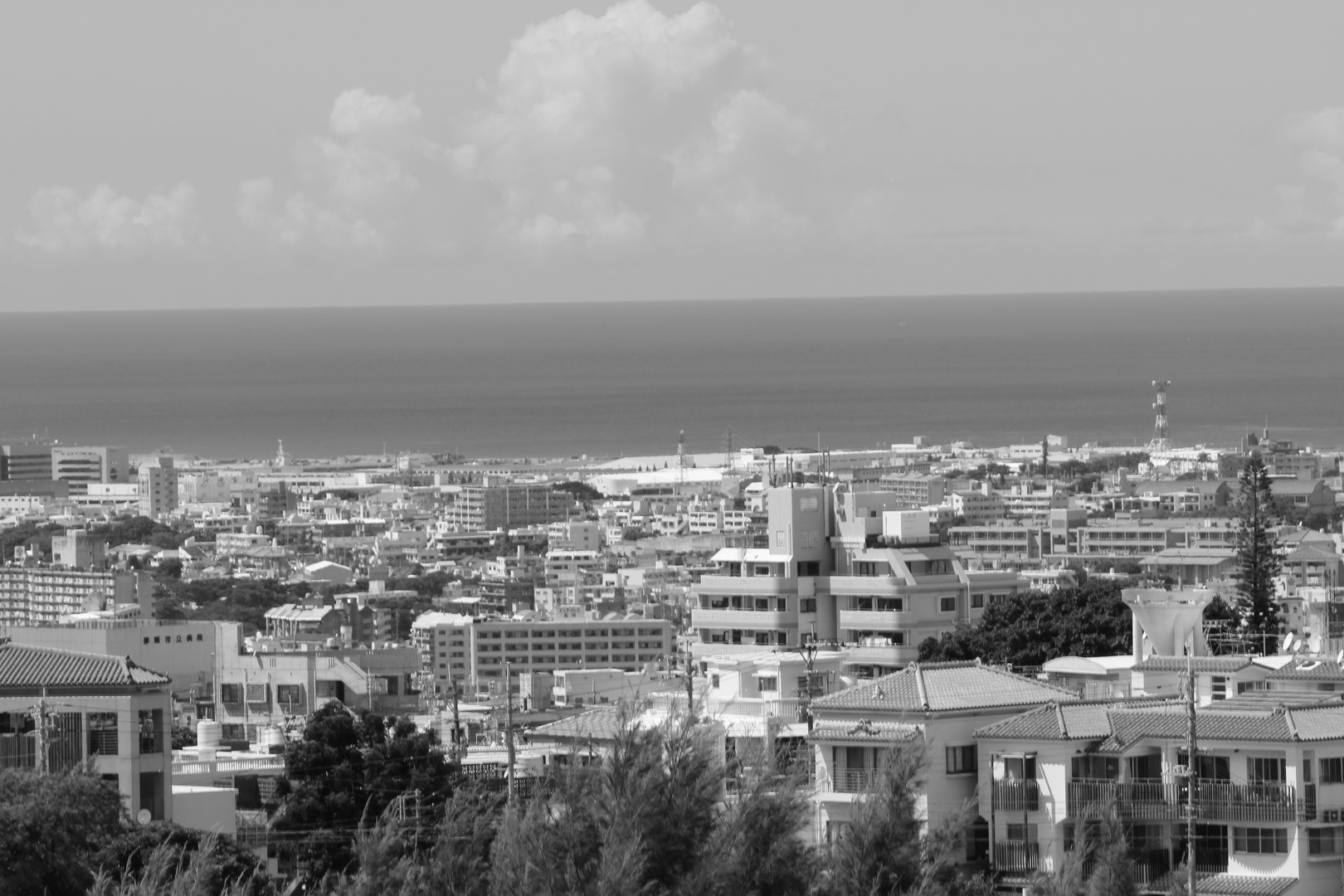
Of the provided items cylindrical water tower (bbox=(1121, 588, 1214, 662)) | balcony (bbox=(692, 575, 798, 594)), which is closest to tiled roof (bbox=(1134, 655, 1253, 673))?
cylindrical water tower (bbox=(1121, 588, 1214, 662))

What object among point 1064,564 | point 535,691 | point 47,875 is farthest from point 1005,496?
point 47,875

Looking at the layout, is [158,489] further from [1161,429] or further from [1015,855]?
[1015,855]

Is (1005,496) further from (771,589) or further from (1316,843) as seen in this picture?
(1316,843)

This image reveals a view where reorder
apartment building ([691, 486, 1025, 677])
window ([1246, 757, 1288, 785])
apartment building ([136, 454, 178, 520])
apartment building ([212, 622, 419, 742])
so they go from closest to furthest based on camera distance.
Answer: window ([1246, 757, 1288, 785]) < apartment building ([691, 486, 1025, 677]) < apartment building ([212, 622, 419, 742]) < apartment building ([136, 454, 178, 520])

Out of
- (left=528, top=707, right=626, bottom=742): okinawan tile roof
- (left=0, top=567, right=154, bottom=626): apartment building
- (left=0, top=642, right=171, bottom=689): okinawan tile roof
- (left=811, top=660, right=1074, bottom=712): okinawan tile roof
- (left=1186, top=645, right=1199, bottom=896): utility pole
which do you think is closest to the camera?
(left=1186, top=645, right=1199, bottom=896): utility pole

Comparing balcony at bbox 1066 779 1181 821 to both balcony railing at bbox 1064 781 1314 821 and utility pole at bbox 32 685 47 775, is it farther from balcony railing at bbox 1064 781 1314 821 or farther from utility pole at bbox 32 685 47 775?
utility pole at bbox 32 685 47 775

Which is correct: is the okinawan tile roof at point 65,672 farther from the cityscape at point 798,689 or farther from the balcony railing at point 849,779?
the balcony railing at point 849,779
